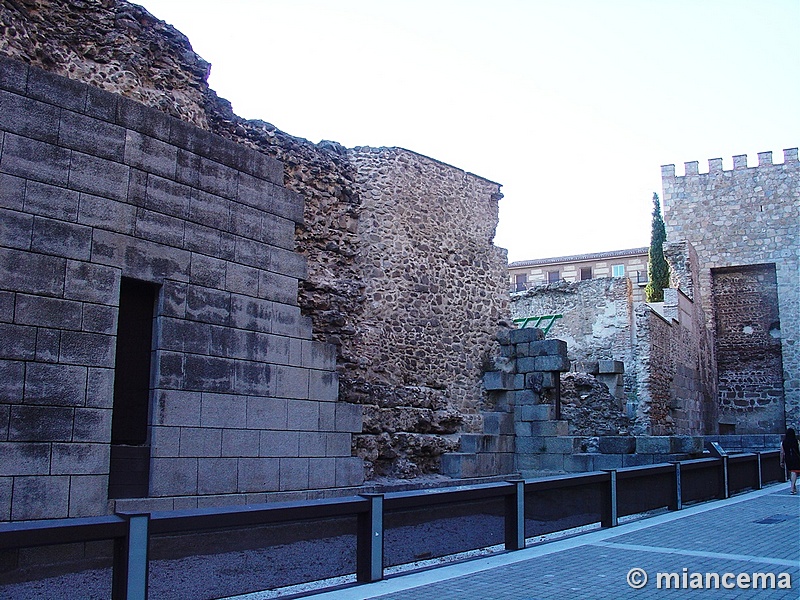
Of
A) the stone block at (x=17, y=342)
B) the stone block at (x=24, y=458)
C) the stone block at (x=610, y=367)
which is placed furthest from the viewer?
the stone block at (x=610, y=367)

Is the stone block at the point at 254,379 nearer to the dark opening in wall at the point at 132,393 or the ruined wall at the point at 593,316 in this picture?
Answer: the dark opening in wall at the point at 132,393

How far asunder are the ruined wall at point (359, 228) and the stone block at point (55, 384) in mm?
3228

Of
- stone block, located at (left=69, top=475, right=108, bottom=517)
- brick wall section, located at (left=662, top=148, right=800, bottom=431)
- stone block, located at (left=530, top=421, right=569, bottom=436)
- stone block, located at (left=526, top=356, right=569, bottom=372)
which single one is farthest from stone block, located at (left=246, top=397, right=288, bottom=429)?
brick wall section, located at (left=662, top=148, right=800, bottom=431)

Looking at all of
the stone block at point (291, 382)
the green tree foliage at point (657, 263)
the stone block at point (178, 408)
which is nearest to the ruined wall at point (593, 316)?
the green tree foliage at point (657, 263)

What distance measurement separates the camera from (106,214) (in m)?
8.23

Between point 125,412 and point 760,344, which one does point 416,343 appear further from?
point 760,344

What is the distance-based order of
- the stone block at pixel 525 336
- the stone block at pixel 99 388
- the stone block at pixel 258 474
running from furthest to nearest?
1. the stone block at pixel 525 336
2. the stone block at pixel 258 474
3. the stone block at pixel 99 388

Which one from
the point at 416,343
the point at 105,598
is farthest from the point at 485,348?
the point at 105,598

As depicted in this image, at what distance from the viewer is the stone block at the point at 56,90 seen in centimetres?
780

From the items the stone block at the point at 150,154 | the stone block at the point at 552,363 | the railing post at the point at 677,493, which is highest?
the stone block at the point at 150,154

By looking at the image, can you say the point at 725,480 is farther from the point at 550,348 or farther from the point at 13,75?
the point at 13,75

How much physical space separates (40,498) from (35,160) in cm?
321

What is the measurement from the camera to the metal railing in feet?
15.7

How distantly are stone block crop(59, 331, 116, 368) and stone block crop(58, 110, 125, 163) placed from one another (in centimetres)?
190
